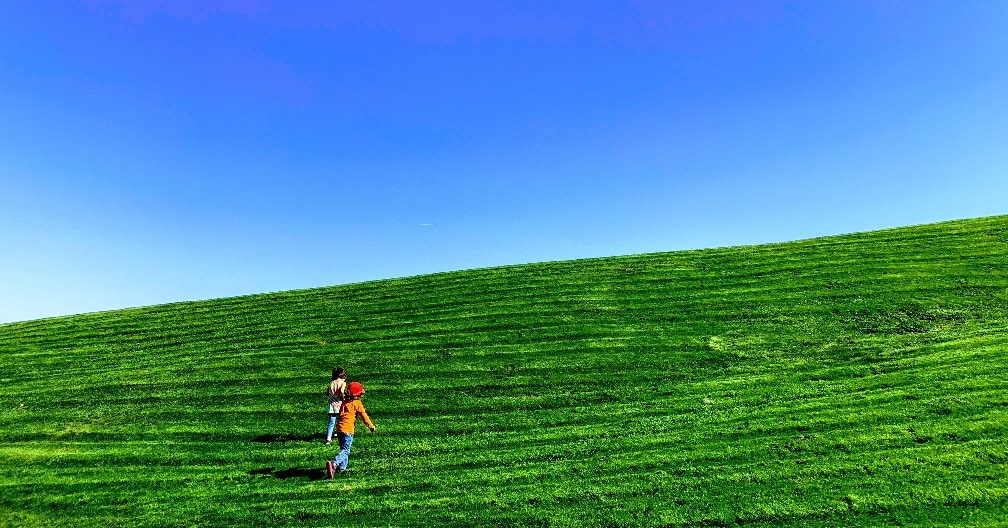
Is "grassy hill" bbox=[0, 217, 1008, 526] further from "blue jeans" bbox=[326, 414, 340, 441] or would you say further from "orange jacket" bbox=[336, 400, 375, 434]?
"orange jacket" bbox=[336, 400, 375, 434]

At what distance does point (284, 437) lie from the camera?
12367mm

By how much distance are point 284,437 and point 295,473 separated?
1.90 metres

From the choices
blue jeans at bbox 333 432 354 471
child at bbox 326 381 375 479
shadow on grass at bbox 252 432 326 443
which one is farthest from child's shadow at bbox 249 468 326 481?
shadow on grass at bbox 252 432 326 443

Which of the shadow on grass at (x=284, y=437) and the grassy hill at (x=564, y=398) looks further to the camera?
the shadow on grass at (x=284, y=437)

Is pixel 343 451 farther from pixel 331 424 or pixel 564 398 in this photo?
pixel 564 398

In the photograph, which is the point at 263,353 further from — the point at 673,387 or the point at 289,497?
the point at 673,387

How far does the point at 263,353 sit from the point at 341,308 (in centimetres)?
435

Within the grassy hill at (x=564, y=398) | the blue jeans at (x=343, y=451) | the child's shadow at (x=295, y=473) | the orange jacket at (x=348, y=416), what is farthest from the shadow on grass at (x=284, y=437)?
the orange jacket at (x=348, y=416)

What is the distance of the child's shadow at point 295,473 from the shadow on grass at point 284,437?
53.5 inches

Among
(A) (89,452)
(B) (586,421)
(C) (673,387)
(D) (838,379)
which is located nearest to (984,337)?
(D) (838,379)

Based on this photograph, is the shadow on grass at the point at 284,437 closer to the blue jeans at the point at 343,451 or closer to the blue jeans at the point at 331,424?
the blue jeans at the point at 331,424

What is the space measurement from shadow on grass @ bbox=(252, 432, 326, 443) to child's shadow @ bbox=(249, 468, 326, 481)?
1360 mm

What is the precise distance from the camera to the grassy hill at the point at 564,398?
8859 millimetres

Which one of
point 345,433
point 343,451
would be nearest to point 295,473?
point 343,451
